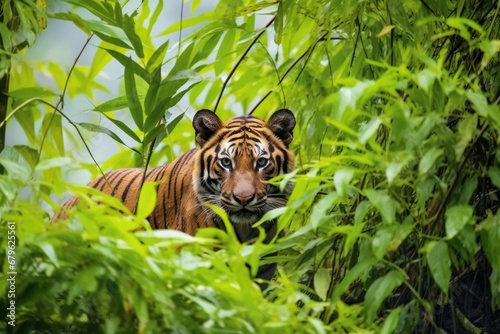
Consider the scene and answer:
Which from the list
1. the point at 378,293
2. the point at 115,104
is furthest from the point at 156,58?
the point at 378,293

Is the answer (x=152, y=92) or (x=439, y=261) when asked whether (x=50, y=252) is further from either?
(x=152, y=92)

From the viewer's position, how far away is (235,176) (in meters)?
2.99

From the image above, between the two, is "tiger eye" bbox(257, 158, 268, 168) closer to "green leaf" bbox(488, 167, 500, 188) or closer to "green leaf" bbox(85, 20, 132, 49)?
"green leaf" bbox(85, 20, 132, 49)

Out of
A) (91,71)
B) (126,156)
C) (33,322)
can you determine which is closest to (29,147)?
(91,71)

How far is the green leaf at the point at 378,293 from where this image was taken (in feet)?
6.32

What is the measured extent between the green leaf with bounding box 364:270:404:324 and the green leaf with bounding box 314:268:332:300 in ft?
0.83

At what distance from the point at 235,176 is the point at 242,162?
0.19 ft

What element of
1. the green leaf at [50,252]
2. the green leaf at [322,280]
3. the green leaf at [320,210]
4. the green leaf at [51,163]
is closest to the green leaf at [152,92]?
the green leaf at [322,280]

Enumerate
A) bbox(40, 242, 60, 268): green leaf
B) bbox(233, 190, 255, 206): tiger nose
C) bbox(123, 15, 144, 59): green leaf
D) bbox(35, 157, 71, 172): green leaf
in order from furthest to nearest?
bbox(233, 190, 255, 206): tiger nose, bbox(123, 15, 144, 59): green leaf, bbox(35, 157, 71, 172): green leaf, bbox(40, 242, 60, 268): green leaf

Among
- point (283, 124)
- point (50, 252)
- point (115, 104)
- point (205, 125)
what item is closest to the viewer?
point (50, 252)

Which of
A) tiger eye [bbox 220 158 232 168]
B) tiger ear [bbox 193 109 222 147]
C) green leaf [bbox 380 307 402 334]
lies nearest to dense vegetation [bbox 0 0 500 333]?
green leaf [bbox 380 307 402 334]

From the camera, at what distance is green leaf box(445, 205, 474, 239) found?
1884 millimetres

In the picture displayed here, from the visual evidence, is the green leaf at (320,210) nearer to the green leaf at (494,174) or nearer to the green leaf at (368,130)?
the green leaf at (368,130)

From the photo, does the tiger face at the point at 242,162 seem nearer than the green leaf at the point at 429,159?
No
